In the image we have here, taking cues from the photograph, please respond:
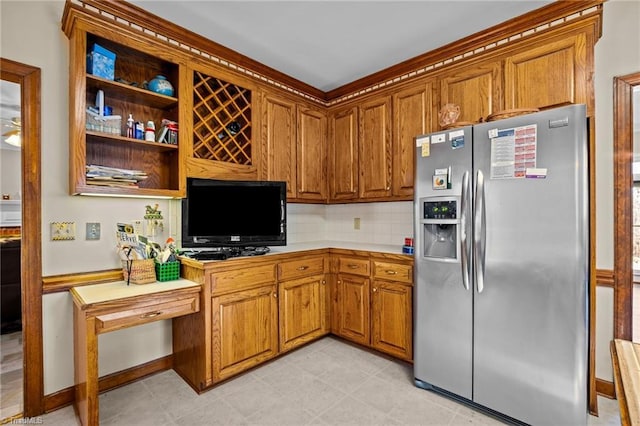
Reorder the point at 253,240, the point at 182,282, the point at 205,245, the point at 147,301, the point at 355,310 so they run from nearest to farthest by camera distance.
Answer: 1. the point at 147,301
2. the point at 182,282
3. the point at 205,245
4. the point at 253,240
5. the point at 355,310

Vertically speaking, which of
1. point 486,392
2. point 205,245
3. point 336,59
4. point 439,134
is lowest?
point 486,392

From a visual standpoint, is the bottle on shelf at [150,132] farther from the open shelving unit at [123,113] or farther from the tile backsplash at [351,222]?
the tile backsplash at [351,222]

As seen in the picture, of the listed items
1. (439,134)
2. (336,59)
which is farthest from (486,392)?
(336,59)

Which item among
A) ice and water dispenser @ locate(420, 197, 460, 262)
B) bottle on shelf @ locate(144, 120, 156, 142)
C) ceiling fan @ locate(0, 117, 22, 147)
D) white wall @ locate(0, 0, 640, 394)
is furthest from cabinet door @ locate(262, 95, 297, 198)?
ceiling fan @ locate(0, 117, 22, 147)

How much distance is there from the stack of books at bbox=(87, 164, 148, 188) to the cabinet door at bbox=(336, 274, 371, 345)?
187 centimetres

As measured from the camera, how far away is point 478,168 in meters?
1.93

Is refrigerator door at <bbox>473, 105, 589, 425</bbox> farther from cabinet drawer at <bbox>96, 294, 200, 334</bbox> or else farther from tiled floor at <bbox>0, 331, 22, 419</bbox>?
tiled floor at <bbox>0, 331, 22, 419</bbox>

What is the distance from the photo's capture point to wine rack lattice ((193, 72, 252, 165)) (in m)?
2.45

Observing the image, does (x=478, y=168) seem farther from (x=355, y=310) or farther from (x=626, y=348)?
(x=355, y=310)

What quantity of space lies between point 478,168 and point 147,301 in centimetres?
219

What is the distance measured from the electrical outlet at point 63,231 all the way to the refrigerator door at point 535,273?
2615mm

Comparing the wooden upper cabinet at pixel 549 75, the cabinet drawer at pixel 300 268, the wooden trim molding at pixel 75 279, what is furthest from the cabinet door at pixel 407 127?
the wooden trim molding at pixel 75 279

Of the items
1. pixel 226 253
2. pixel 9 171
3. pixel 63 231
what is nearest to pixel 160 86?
pixel 63 231

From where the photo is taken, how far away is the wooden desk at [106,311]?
65.7 inches
